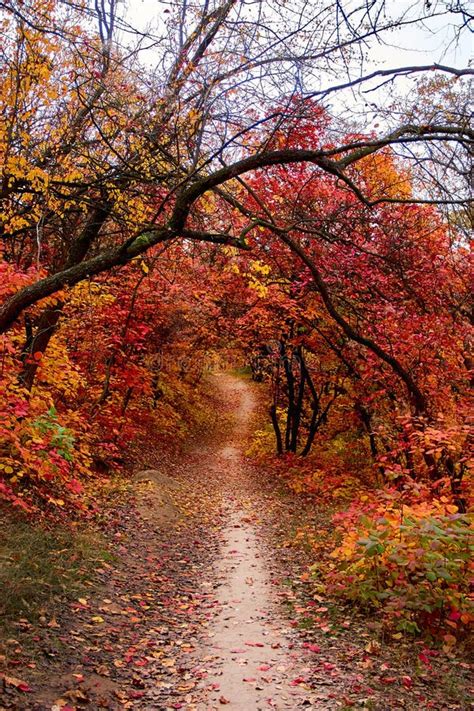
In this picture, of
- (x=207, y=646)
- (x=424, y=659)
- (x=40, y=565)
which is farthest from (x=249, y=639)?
(x=40, y=565)

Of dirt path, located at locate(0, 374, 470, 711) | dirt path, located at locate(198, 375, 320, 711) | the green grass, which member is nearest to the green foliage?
dirt path, located at locate(0, 374, 470, 711)

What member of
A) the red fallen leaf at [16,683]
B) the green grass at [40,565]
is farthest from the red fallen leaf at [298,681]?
the green grass at [40,565]

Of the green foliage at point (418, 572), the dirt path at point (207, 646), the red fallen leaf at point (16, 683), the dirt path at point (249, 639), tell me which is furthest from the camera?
the green foliage at point (418, 572)

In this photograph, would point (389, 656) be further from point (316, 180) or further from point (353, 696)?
point (316, 180)

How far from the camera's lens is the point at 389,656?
15.4 feet

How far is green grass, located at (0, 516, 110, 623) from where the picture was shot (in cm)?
486

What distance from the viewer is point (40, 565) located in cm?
558

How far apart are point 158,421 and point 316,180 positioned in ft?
39.3

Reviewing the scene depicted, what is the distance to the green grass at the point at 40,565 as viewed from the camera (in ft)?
16.0

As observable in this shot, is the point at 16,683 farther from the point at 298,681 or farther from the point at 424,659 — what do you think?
the point at 424,659

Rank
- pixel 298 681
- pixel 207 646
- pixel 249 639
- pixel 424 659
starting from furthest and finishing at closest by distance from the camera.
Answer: pixel 249 639
pixel 207 646
pixel 424 659
pixel 298 681

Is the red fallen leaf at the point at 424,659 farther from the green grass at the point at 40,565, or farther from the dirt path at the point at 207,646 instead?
the green grass at the point at 40,565

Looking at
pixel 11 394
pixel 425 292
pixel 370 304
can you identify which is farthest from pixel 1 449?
pixel 425 292

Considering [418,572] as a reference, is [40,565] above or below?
below
